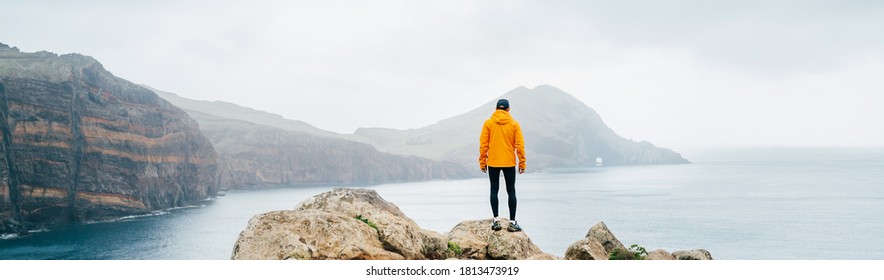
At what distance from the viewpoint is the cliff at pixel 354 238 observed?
8.17 metres

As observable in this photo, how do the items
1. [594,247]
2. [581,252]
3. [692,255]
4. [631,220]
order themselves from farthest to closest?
[631,220]
[692,255]
[594,247]
[581,252]

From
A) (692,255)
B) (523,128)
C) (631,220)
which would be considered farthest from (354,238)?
(523,128)

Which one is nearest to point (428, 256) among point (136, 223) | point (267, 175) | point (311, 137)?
point (136, 223)

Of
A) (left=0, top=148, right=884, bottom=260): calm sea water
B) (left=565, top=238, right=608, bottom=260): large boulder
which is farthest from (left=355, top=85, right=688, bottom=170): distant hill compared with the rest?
(left=565, top=238, right=608, bottom=260): large boulder

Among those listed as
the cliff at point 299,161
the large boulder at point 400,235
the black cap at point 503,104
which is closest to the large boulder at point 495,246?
the large boulder at point 400,235

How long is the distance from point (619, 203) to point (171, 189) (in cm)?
7274

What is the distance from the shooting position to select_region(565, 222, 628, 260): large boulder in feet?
37.6

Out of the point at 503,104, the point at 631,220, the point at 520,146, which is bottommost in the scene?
the point at 631,220

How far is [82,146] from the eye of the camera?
294 feet

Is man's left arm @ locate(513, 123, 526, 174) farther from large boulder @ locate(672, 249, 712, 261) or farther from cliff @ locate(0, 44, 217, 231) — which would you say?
cliff @ locate(0, 44, 217, 231)

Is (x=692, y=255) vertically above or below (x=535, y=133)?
below

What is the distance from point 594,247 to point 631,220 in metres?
66.3

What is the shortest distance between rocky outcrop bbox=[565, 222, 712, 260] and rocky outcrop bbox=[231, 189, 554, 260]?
1800 millimetres

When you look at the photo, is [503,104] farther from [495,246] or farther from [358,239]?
[358,239]
